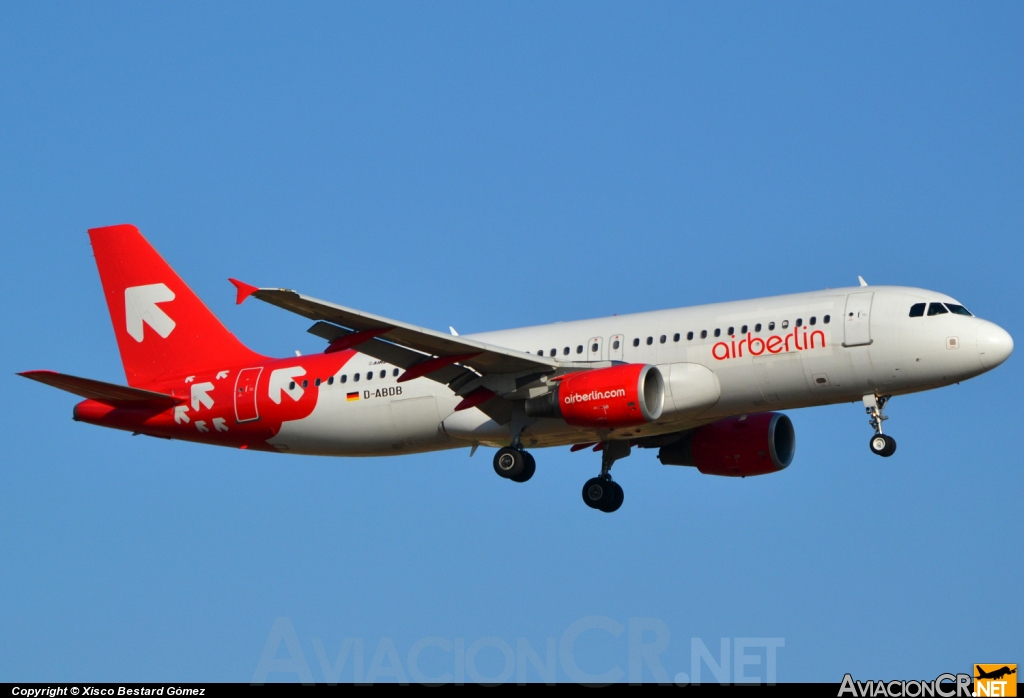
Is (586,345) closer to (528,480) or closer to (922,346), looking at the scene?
(528,480)

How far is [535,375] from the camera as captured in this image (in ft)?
130

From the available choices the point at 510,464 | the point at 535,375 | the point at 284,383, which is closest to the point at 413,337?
the point at 535,375

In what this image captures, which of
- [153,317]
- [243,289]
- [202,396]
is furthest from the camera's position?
[153,317]

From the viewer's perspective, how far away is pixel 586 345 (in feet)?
131

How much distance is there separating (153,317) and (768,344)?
1895 cm

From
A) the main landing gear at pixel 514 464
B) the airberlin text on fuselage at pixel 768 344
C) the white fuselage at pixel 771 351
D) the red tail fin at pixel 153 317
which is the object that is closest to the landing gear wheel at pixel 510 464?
the main landing gear at pixel 514 464

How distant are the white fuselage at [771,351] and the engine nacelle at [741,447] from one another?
3.47 m

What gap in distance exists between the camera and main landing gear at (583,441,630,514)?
42.8 meters

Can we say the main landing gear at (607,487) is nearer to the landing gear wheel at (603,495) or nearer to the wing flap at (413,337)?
the landing gear wheel at (603,495)

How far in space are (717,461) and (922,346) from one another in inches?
327

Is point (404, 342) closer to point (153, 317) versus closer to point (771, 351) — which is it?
point (771, 351)

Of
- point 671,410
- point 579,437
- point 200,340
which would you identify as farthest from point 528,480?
point 200,340

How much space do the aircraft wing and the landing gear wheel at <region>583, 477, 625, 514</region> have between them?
199 inches

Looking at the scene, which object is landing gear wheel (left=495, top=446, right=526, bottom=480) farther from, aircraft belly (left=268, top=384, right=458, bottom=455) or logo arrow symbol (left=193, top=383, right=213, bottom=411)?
logo arrow symbol (left=193, top=383, right=213, bottom=411)
